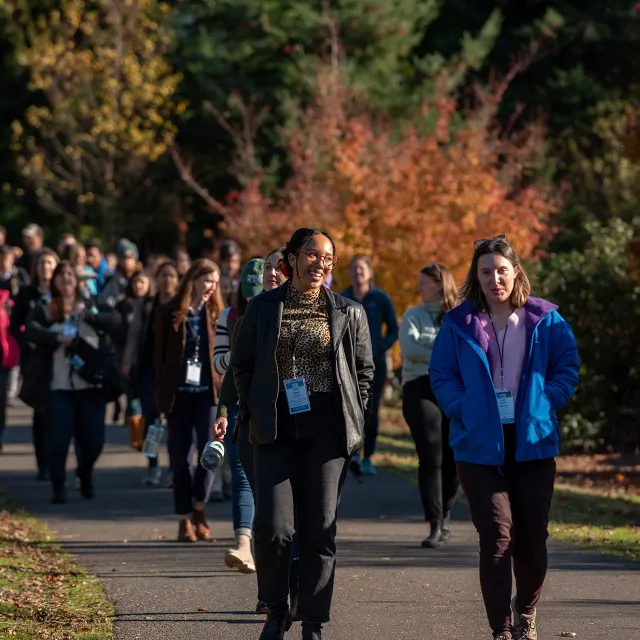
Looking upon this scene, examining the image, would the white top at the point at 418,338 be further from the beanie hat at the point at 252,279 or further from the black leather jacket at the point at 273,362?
the black leather jacket at the point at 273,362

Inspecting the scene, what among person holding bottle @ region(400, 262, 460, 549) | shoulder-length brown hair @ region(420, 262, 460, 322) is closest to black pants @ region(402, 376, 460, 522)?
person holding bottle @ region(400, 262, 460, 549)

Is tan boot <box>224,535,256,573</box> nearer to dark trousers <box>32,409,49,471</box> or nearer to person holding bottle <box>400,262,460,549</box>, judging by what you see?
person holding bottle <box>400,262,460,549</box>

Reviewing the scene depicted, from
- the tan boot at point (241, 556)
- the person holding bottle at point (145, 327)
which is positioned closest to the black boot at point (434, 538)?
the tan boot at point (241, 556)

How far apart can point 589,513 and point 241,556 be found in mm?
5027

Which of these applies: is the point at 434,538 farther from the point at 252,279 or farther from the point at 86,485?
the point at 86,485

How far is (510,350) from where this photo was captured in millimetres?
7098

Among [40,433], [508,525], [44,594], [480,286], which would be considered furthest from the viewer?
[40,433]

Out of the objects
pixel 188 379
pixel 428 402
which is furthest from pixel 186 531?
pixel 428 402

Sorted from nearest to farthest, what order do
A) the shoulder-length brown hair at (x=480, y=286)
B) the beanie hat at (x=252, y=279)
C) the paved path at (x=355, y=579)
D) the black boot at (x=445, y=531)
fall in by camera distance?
the shoulder-length brown hair at (x=480, y=286) → the paved path at (x=355, y=579) → the beanie hat at (x=252, y=279) → the black boot at (x=445, y=531)

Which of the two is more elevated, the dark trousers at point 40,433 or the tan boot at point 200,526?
the dark trousers at point 40,433

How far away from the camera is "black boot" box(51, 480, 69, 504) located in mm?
13305

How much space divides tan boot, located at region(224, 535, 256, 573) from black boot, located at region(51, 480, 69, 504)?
4.49 metres

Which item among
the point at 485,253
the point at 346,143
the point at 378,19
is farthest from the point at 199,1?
the point at 485,253

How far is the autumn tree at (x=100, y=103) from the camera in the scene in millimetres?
36594
